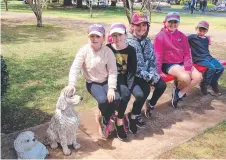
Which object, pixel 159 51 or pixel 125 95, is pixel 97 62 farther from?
pixel 159 51

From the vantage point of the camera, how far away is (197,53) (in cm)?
541

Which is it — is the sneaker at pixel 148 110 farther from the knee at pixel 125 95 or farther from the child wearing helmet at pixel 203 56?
the child wearing helmet at pixel 203 56

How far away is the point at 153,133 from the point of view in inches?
159

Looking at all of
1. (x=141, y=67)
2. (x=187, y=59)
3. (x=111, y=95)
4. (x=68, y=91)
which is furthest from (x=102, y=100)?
(x=187, y=59)

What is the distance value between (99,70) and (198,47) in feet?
7.94

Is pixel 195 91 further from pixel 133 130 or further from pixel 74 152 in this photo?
pixel 74 152

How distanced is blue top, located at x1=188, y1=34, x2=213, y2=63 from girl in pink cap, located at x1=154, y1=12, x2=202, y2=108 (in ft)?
1.93

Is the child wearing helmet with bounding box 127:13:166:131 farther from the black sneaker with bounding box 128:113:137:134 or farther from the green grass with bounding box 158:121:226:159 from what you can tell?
the green grass with bounding box 158:121:226:159

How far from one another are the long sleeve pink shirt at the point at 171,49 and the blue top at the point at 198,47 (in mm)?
599

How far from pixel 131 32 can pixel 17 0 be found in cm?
4061

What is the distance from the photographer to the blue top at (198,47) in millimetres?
5371

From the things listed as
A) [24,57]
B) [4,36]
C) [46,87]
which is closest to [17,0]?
[4,36]

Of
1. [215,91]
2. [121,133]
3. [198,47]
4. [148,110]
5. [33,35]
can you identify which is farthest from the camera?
[33,35]

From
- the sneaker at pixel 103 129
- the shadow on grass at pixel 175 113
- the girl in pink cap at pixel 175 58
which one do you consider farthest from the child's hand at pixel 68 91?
the girl in pink cap at pixel 175 58
